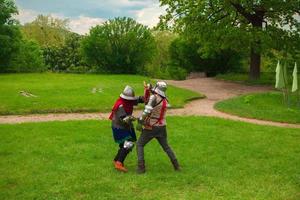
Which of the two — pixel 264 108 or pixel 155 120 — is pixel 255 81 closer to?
pixel 264 108

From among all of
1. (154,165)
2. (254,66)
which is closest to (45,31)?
(254,66)

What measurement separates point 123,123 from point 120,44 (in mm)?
28144

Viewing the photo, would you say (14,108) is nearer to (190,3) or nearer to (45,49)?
(190,3)

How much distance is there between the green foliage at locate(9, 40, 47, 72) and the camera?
136 feet

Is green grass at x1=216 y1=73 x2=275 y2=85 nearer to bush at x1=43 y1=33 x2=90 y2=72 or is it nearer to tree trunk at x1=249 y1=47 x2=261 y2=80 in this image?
tree trunk at x1=249 y1=47 x2=261 y2=80

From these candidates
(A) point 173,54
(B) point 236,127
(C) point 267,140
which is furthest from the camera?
(A) point 173,54

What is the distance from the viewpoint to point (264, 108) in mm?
18922

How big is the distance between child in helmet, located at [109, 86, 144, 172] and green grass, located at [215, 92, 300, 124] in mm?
8286

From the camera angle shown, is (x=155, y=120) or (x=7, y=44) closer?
(x=155, y=120)

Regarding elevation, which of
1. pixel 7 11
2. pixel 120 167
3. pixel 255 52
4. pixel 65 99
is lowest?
pixel 120 167

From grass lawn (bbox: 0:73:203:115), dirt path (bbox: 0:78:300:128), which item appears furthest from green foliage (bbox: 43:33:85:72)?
grass lawn (bbox: 0:73:203:115)

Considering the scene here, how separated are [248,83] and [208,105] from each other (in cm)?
1034

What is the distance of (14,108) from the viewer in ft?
54.2

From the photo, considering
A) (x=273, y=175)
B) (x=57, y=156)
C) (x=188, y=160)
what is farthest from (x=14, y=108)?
(x=273, y=175)
